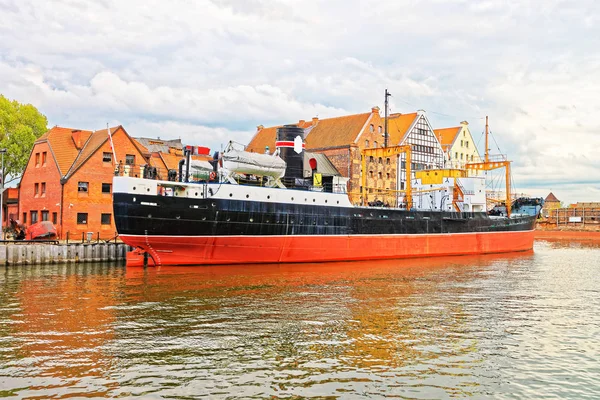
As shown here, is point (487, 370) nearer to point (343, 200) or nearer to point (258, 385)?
point (258, 385)

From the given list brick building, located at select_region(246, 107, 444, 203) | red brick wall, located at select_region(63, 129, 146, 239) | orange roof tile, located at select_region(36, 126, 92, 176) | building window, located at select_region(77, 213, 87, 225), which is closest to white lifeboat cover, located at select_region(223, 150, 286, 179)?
red brick wall, located at select_region(63, 129, 146, 239)

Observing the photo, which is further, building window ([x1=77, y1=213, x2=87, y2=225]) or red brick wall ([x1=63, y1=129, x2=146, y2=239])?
building window ([x1=77, y1=213, x2=87, y2=225])

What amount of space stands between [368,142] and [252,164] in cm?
3055

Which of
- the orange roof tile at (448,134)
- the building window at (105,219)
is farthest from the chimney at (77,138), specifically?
the orange roof tile at (448,134)

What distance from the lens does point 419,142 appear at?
68.1 meters

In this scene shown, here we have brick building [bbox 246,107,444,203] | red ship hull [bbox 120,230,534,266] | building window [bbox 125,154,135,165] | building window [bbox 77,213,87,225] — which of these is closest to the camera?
red ship hull [bbox 120,230,534,266]

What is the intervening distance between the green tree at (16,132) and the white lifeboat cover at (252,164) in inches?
1095

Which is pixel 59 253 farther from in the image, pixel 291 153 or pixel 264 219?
pixel 291 153

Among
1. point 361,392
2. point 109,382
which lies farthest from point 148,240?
point 361,392

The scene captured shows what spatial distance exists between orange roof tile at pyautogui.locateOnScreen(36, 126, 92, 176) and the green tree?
952cm

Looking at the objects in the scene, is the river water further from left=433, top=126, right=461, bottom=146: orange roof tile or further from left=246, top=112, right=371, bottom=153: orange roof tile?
left=433, top=126, right=461, bottom=146: orange roof tile

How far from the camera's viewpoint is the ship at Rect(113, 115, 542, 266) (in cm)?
2753

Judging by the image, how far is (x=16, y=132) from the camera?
48656 millimetres

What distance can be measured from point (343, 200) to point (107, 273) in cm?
1561
